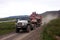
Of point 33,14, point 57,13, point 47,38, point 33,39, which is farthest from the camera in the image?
point 57,13

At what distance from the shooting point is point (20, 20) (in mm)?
31391

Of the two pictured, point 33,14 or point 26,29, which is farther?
point 33,14

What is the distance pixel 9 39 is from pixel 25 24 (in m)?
7.79

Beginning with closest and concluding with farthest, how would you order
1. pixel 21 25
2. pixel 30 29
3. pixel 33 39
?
pixel 33 39
pixel 21 25
pixel 30 29

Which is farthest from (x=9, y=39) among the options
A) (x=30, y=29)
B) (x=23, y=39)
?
(x=30, y=29)

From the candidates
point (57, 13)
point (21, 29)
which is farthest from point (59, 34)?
point (57, 13)

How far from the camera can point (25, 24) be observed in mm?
30500

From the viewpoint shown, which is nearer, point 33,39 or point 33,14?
point 33,39

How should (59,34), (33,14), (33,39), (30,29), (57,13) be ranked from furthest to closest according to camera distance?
1. (57,13)
2. (33,14)
3. (30,29)
4. (59,34)
5. (33,39)

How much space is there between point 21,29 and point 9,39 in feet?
26.7

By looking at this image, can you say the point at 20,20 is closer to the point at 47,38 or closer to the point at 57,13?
the point at 47,38

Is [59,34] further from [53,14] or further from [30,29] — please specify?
[53,14]

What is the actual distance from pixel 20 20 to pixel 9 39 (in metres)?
8.67

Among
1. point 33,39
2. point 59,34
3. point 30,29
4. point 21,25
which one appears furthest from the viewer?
point 30,29
